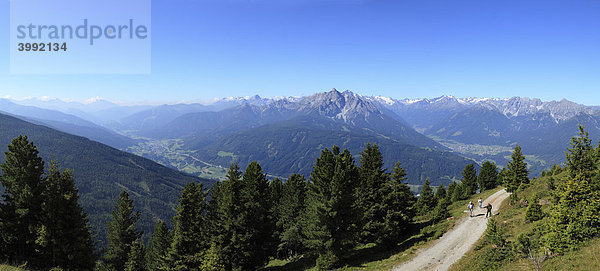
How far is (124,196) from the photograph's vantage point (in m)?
44.6

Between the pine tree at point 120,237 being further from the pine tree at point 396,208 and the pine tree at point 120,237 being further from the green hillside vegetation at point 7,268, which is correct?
the pine tree at point 396,208

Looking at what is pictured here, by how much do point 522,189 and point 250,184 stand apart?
53.6m

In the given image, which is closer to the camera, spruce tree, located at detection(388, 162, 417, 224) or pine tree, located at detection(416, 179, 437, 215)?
spruce tree, located at detection(388, 162, 417, 224)

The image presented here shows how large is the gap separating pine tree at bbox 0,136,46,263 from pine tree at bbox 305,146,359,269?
92.2ft

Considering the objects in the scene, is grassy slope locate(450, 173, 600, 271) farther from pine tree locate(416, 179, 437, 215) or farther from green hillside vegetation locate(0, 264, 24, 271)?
green hillside vegetation locate(0, 264, 24, 271)

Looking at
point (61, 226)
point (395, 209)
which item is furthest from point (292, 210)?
point (61, 226)

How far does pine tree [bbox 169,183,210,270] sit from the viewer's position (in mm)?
32531

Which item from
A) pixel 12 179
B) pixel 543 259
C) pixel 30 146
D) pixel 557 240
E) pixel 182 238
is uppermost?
pixel 30 146

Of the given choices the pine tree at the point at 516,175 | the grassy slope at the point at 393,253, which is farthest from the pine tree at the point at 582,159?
the pine tree at the point at 516,175

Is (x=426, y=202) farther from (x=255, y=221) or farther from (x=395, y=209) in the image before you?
(x=255, y=221)

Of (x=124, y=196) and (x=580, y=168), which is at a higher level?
(x=580, y=168)

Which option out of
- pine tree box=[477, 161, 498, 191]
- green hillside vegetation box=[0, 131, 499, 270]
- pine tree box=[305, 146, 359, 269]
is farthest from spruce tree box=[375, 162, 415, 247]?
pine tree box=[477, 161, 498, 191]

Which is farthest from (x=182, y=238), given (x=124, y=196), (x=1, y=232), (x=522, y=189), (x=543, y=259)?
(x=522, y=189)

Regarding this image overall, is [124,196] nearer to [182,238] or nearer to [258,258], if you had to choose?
[182,238]
